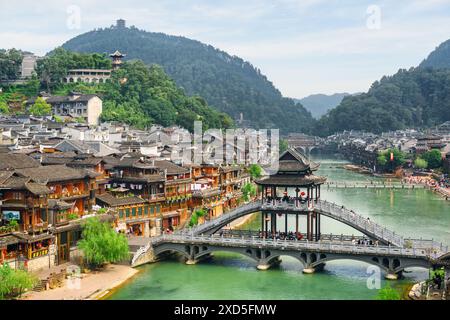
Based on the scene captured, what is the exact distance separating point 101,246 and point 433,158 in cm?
8175

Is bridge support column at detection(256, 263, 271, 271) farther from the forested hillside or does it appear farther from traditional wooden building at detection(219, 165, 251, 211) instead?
the forested hillside

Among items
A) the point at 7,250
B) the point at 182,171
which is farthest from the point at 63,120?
the point at 7,250

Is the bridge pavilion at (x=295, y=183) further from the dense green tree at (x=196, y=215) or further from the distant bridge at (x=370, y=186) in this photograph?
the distant bridge at (x=370, y=186)

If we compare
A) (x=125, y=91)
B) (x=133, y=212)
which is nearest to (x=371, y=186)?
(x=125, y=91)

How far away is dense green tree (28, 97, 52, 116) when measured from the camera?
93562mm

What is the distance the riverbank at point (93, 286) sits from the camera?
34.2 m

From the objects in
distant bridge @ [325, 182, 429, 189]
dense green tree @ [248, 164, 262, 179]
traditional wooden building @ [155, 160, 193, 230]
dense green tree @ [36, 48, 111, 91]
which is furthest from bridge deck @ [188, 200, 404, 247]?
dense green tree @ [36, 48, 111, 91]

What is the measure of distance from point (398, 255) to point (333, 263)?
6104 mm

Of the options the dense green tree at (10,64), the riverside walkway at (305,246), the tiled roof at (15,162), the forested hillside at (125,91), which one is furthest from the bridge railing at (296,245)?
the dense green tree at (10,64)

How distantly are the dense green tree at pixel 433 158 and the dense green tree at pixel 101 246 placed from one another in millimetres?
79463

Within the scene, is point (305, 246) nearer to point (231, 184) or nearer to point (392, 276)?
point (392, 276)

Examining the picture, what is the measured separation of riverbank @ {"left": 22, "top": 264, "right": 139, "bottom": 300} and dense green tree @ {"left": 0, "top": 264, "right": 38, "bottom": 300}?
0.52 meters
